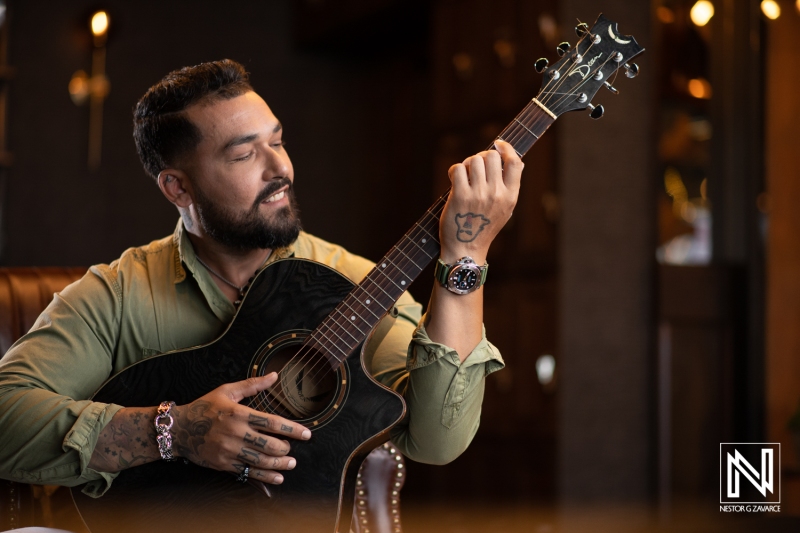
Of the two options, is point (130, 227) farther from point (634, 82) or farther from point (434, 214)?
point (434, 214)

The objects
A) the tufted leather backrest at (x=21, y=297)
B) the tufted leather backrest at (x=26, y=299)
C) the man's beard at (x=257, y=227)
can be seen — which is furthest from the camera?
the tufted leather backrest at (x=21, y=297)

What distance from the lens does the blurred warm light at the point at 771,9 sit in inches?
135

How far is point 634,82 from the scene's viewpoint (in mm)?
3588

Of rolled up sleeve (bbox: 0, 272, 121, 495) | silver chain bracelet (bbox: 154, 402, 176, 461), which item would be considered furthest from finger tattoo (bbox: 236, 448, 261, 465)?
rolled up sleeve (bbox: 0, 272, 121, 495)

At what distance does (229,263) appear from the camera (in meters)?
1.76

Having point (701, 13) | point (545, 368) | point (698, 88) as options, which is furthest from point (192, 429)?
point (701, 13)

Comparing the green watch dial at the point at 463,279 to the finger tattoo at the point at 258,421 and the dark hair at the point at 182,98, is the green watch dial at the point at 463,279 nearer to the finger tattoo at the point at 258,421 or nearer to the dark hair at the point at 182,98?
the finger tattoo at the point at 258,421

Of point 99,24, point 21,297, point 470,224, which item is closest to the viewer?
point 470,224

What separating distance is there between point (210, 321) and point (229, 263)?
141 millimetres

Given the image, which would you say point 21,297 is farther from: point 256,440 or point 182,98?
point 256,440

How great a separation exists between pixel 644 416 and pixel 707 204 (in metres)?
0.96

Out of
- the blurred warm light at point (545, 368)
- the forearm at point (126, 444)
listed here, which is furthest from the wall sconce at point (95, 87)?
the forearm at point (126, 444)

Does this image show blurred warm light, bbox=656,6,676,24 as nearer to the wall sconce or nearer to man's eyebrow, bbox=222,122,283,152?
man's eyebrow, bbox=222,122,283,152

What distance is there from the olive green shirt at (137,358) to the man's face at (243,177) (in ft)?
0.26
